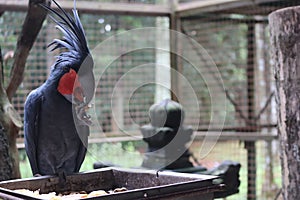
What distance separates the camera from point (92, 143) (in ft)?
8.92

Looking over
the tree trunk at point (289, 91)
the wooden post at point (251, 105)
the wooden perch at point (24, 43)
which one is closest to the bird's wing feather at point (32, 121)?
the wooden perch at point (24, 43)

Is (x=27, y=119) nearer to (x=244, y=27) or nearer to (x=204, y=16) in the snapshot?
(x=204, y=16)

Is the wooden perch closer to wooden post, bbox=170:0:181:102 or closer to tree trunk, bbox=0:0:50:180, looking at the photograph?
tree trunk, bbox=0:0:50:180

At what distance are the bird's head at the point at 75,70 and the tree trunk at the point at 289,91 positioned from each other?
0.82 m

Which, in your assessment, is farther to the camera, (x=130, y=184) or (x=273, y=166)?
(x=273, y=166)

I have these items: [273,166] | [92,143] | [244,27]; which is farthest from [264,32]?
[92,143]

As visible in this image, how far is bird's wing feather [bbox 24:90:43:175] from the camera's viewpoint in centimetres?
162

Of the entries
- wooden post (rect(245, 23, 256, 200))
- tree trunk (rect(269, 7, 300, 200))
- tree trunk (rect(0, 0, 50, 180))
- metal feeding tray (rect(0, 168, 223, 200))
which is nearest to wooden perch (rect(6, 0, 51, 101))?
tree trunk (rect(0, 0, 50, 180))

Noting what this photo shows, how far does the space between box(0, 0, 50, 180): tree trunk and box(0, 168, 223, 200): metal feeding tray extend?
48cm

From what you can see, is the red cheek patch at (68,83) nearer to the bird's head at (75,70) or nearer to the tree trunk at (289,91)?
the bird's head at (75,70)

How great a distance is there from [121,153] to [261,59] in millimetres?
1554

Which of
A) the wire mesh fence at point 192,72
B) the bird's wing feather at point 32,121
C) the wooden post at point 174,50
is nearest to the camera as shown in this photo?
the bird's wing feather at point 32,121

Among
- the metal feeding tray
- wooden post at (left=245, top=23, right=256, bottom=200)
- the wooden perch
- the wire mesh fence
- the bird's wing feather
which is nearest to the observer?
the metal feeding tray

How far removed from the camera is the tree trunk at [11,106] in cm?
190
